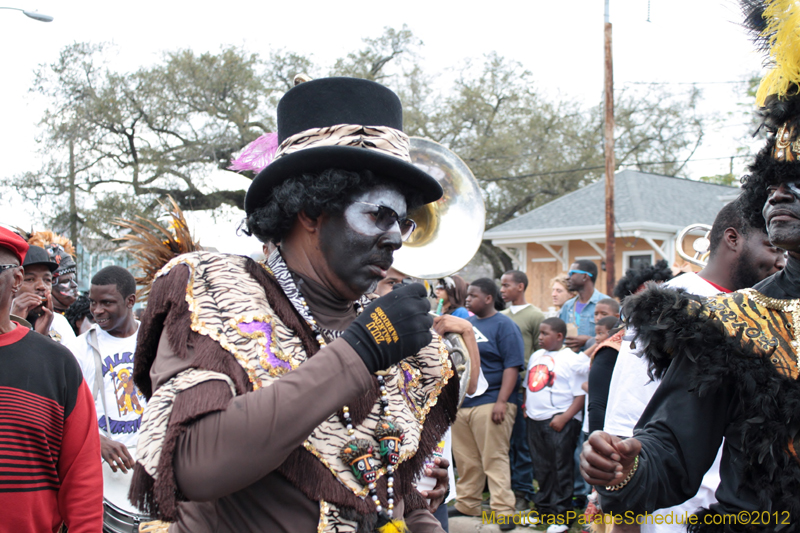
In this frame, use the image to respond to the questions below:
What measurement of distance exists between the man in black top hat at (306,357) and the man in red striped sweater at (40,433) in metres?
0.84

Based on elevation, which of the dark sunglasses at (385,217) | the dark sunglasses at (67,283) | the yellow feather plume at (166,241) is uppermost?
the dark sunglasses at (385,217)

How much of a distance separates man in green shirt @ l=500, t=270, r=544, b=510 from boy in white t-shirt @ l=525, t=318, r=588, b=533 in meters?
0.41

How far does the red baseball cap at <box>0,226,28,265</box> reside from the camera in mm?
2451

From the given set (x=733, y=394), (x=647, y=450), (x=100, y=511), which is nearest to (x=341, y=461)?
(x=647, y=450)

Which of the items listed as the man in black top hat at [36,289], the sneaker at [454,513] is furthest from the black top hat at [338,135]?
the sneaker at [454,513]

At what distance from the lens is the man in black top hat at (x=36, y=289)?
3900 millimetres

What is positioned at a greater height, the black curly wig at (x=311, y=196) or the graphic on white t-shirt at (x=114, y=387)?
the black curly wig at (x=311, y=196)

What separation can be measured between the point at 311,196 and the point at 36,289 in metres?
3.06

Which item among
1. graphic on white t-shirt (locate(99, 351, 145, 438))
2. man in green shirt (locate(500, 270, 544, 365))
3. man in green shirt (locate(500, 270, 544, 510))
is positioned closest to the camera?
graphic on white t-shirt (locate(99, 351, 145, 438))

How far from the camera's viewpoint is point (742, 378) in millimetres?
1827

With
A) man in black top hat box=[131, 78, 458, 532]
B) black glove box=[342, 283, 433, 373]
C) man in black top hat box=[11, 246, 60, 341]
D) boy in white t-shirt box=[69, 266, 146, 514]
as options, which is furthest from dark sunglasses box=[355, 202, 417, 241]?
man in black top hat box=[11, 246, 60, 341]

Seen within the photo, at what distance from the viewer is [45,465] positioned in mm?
2359

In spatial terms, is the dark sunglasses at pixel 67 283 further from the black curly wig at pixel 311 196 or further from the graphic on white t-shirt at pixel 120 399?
the black curly wig at pixel 311 196

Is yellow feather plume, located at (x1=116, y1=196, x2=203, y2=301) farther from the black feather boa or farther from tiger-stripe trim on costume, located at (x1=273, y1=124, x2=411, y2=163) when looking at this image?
the black feather boa
